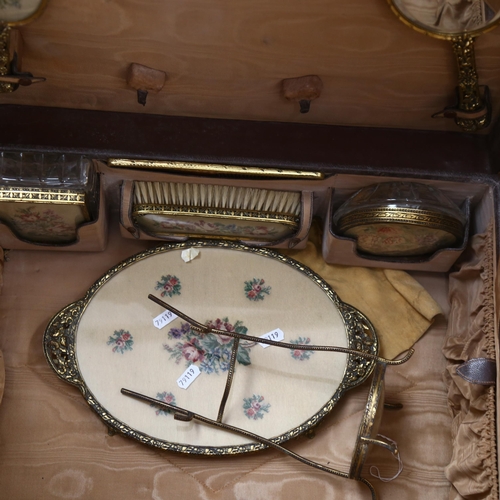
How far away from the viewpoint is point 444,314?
5.84 ft

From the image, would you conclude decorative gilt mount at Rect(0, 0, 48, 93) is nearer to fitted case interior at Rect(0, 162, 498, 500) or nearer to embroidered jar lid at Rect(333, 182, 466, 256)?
fitted case interior at Rect(0, 162, 498, 500)

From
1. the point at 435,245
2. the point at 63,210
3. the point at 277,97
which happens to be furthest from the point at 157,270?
the point at 435,245

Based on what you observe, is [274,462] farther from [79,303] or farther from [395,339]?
[79,303]

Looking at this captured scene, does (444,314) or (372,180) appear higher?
(372,180)

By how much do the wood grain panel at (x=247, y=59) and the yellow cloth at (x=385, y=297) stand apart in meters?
0.36

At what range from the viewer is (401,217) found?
162cm

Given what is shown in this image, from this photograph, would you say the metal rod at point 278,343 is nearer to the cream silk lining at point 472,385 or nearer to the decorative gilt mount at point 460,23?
the cream silk lining at point 472,385

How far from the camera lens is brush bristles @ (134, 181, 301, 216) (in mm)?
1696

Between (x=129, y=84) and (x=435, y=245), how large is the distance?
778mm

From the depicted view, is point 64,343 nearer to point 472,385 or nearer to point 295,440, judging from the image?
point 295,440

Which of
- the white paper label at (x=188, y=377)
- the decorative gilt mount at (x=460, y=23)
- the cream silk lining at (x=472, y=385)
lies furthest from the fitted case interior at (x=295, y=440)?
the decorative gilt mount at (x=460, y=23)

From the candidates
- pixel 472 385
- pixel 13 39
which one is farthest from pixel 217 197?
pixel 472 385

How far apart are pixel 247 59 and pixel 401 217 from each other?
47 cm

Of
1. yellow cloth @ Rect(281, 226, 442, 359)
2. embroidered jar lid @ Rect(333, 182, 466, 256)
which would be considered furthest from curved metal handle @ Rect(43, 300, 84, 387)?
embroidered jar lid @ Rect(333, 182, 466, 256)
